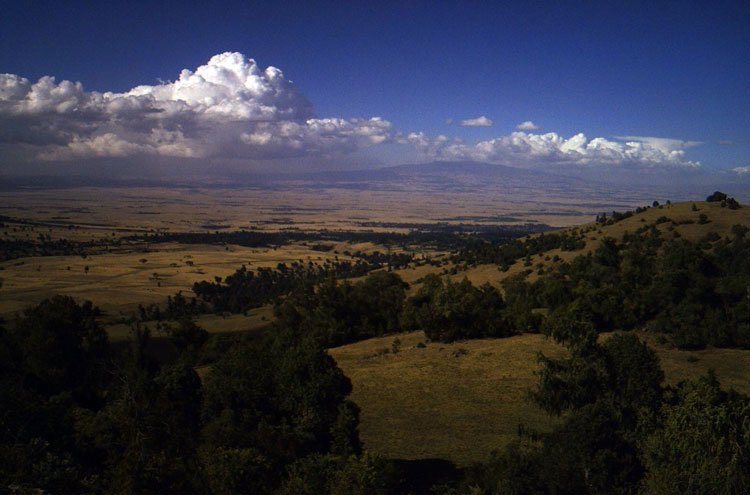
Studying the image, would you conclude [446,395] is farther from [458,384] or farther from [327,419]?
[327,419]

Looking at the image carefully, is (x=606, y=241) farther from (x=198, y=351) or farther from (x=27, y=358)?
(x=27, y=358)

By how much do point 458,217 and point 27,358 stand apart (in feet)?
544

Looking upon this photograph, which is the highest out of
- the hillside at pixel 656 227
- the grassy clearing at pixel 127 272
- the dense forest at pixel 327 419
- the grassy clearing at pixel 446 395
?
the hillside at pixel 656 227

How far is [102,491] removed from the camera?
26.1 ft

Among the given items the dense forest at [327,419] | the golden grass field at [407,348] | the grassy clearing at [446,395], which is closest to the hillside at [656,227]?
the golden grass field at [407,348]

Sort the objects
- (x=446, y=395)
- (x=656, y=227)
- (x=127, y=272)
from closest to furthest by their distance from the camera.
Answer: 1. (x=446, y=395)
2. (x=656, y=227)
3. (x=127, y=272)

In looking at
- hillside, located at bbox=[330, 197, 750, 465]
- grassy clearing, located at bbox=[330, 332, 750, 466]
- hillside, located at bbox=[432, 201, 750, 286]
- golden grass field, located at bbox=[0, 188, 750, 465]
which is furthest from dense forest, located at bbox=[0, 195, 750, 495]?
hillside, located at bbox=[432, 201, 750, 286]

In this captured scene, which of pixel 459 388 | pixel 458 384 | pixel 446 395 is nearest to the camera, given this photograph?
pixel 446 395

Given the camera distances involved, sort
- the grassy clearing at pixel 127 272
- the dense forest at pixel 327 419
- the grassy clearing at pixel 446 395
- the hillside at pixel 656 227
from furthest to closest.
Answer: the grassy clearing at pixel 127 272
the hillside at pixel 656 227
the grassy clearing at pixel 446 395
the dense forest at pixel 327 419

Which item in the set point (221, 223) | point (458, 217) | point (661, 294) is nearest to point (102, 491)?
point (661, 294)

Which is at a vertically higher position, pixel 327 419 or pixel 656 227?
pixel 656 227

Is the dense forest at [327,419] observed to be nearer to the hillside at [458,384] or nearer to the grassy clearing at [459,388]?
the hillside at [458,384]

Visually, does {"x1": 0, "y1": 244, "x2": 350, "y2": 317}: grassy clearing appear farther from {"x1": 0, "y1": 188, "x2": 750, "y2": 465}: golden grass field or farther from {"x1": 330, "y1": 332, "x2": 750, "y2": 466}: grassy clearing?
{"x1": 330, "y1": 332, "x2": 750, "y2": 466}: grassy clearing

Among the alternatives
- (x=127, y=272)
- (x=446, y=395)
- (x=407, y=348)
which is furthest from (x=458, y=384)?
(x=127, y=272)
